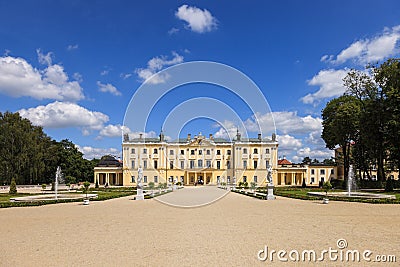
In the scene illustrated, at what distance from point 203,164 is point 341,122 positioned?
3374 cm

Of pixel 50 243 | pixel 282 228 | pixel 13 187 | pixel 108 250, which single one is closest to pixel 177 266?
pixel 108 250

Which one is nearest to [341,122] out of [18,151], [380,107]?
[380,107]

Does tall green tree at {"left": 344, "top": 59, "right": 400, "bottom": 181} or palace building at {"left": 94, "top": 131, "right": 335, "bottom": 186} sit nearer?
tall green tree at {"left": 344, "top": 59, "right": 400, "bottom": 181}

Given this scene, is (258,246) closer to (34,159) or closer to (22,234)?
(22,234)

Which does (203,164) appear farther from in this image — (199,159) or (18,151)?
(18,151)

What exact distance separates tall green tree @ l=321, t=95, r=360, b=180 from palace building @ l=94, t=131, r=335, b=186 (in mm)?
21896

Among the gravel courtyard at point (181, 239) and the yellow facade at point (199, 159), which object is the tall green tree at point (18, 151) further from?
the gravel courtyard at point (181, 239)

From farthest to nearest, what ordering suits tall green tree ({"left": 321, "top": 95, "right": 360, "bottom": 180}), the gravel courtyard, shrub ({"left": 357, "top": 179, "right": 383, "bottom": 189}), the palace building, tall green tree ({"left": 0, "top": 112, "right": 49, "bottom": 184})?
the palace building < tall green tree ({"left": 0, "top": 112, "right": 49, "bottom": 184}) < tall green tree ({"left": 321, "top": 95, "right": 360, "bottom": 180}) < shrub ({"left": 357, "top": 179, "right": 383, "bottom": 189}) < the gravel courtyard

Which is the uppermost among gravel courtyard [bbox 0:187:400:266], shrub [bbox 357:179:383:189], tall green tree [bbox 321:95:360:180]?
tall green tree [bbox 321:95:360:180]

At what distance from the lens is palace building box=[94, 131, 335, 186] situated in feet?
216

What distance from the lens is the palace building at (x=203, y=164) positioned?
6588cm

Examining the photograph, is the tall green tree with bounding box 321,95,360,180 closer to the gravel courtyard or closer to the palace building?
the palace building

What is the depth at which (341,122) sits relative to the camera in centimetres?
3841

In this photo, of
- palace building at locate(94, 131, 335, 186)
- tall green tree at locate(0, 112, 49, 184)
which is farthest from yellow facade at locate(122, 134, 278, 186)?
tall green tree at locate(0, 112, 49, 184)
